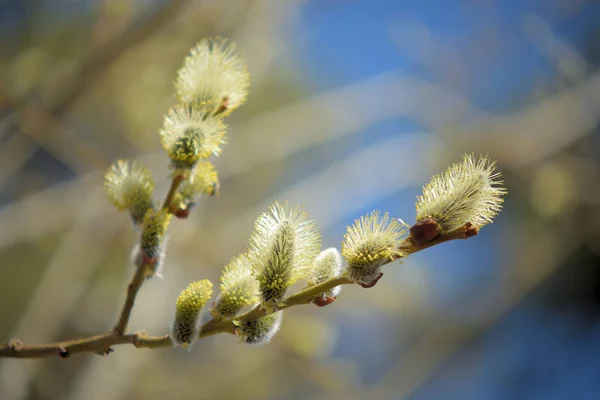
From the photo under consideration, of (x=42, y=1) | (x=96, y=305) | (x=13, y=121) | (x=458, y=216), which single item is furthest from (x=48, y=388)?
(x=458, y=216)

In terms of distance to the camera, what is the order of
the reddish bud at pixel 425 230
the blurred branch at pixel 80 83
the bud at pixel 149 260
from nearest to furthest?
1. the reddish bud at pixel 425 230
2. the bud at pixel 149 260
3. the blurred branch at pixel 80 83

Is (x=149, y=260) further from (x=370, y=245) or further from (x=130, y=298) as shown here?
(x=370, y=245)

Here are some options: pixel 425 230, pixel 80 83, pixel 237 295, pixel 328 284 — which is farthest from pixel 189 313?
pixel 80 83

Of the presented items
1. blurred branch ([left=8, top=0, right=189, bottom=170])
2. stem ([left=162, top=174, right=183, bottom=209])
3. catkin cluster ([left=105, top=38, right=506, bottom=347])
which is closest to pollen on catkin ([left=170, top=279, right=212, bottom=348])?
catkin cluster ([left=105, top=38, right=506, bottom=347])

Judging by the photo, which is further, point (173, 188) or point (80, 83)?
point (80, 83)

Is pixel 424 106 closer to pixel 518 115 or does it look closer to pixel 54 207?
pixel 518 115

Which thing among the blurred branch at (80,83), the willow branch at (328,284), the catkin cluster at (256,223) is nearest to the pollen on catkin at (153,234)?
the catkin cluster at (256,223)

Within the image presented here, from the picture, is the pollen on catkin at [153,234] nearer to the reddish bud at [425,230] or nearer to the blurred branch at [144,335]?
the blurred branch at [144,335]

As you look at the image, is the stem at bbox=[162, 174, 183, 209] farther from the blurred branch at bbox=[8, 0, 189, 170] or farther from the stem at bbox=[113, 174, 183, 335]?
the blurred branch at bbox=[8, 0, 189, 170]
